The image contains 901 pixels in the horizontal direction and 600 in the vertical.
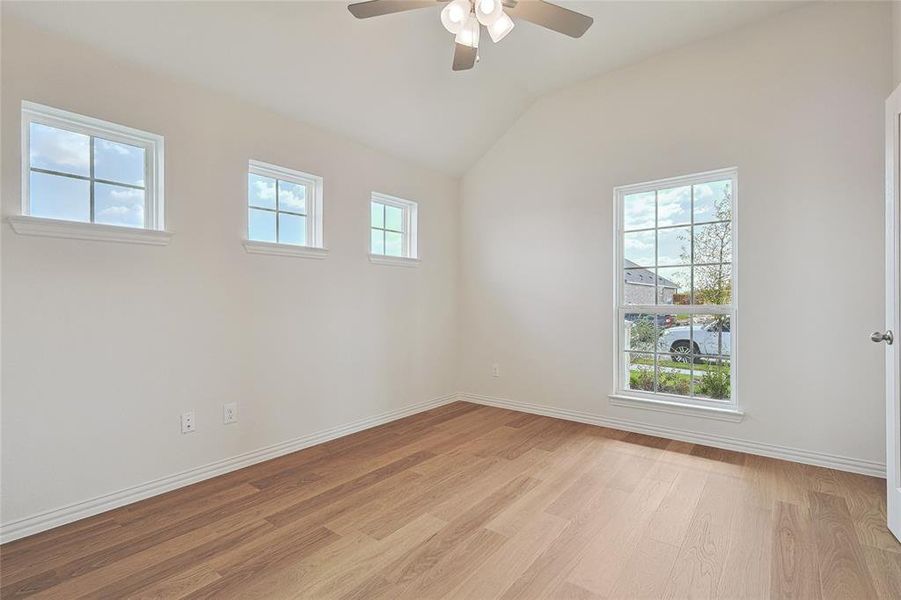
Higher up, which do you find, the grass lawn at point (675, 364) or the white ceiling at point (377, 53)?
the white ceiling at point (377, 53)

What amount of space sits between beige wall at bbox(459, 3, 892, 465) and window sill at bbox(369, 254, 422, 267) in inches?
43.5

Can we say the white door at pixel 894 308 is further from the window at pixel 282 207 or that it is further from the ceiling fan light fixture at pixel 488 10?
the window at pixel 282 207

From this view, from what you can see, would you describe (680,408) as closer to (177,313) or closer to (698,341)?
(698,341)

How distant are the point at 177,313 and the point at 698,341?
3576mm

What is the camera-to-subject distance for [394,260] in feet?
12.8

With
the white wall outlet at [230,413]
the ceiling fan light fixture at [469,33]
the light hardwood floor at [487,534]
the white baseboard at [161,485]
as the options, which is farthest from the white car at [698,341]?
the white wall outlet at [230,413]

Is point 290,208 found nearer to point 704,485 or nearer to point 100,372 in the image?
point 100,372

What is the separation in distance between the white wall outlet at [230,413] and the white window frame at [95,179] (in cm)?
107

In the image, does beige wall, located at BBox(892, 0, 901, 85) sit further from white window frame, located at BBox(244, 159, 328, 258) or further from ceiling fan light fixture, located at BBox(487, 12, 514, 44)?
white window frame, located at BBox(244, 159, 328, 258)

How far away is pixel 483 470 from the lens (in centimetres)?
279

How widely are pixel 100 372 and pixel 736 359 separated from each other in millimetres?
3955

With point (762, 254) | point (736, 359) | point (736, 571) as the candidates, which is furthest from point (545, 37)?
point (736, 571)

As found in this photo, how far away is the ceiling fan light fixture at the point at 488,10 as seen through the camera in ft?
6.12

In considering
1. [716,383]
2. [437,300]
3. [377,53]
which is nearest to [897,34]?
[716,383]
